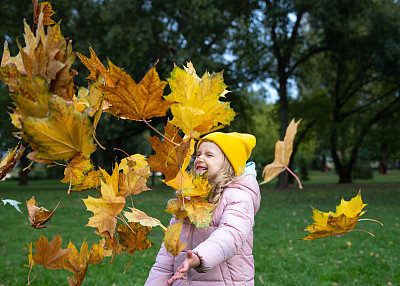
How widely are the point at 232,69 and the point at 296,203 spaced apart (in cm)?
746

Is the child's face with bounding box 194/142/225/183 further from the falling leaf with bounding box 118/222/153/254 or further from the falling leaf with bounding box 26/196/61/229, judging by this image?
the falling leaf with bounding box 26/196/61/229

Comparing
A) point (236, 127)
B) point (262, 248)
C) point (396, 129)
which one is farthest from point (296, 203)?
point (396, 129)

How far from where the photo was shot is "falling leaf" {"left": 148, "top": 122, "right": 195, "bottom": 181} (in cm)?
91

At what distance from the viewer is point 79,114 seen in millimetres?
724

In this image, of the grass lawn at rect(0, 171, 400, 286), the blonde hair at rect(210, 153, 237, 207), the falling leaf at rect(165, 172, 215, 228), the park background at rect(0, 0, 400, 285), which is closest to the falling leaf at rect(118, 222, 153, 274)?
the falling leaf at rect(165, 172, 215, 228)

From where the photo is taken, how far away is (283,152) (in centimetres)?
106

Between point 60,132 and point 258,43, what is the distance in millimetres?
17275

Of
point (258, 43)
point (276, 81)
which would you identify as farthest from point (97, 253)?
point (276, 81)

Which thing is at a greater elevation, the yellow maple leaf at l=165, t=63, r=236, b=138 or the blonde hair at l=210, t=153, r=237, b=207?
the yellow maple leaf at l=165, t=63, r=236, b=138

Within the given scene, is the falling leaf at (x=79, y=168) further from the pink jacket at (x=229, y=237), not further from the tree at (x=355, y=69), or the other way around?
the tree at (x=355, y=69)

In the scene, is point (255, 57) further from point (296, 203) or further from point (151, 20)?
point (296, 203)

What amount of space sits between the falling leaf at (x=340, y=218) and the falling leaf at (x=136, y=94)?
56 cm

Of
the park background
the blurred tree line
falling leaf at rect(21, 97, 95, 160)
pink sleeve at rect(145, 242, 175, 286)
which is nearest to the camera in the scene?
falling leaf at rect(21, 97, 95, 160)

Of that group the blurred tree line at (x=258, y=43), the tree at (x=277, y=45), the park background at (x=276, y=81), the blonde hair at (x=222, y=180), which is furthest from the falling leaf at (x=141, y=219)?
the tree at (x=277, y=45)
